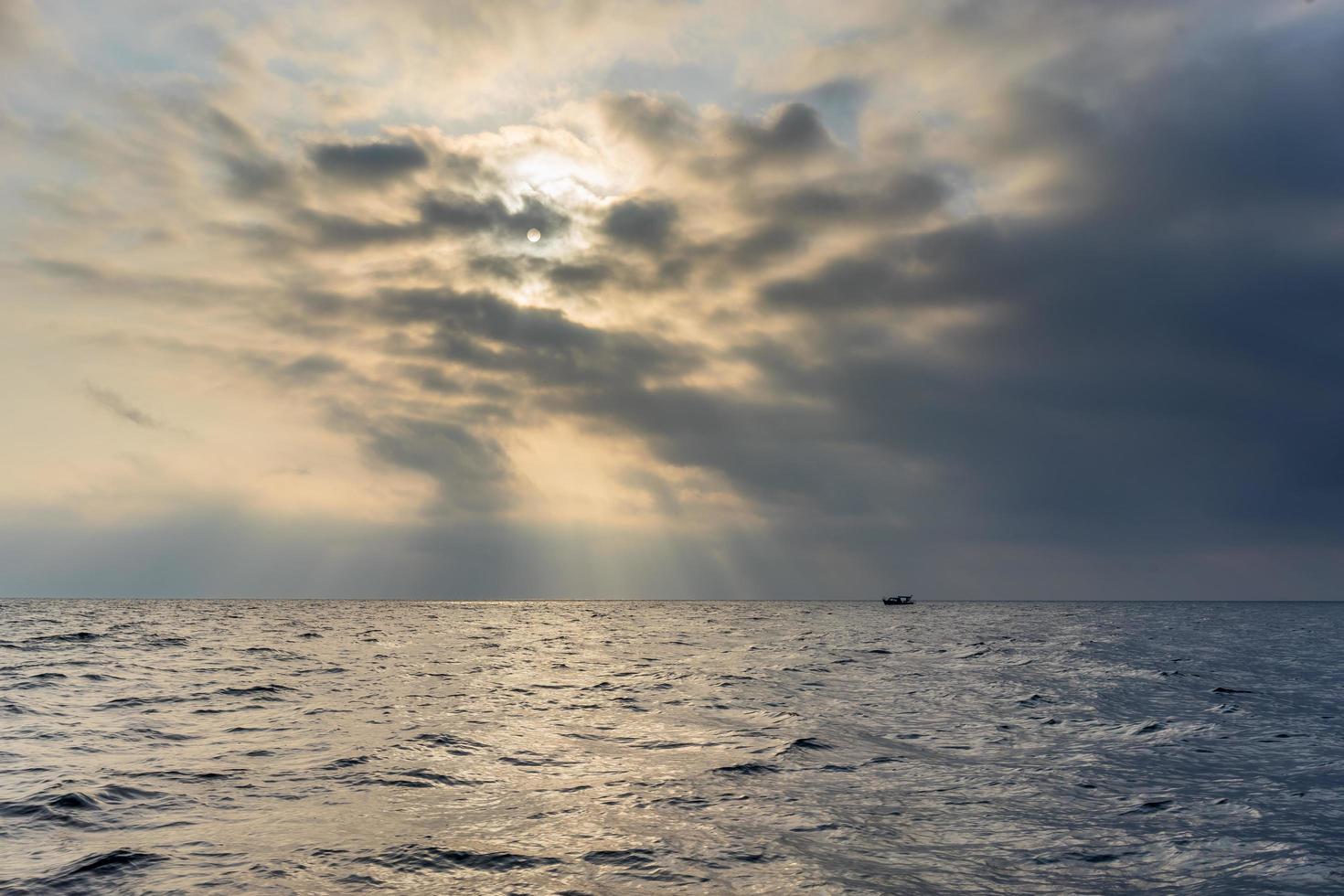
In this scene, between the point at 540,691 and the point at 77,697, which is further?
the point at 540,691

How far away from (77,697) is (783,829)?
109 ft

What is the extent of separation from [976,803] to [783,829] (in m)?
5.26

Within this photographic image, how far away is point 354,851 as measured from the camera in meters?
14.7

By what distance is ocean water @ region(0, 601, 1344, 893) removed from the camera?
1383 centimetres

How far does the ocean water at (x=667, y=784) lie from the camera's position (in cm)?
1383

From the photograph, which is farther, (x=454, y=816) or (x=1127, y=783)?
(x=1127, y=783)

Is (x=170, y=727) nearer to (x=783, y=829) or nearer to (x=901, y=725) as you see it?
(x=783, y=829)

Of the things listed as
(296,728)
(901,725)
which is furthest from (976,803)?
(296,728)

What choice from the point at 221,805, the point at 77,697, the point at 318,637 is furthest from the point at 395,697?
the point at 318,637

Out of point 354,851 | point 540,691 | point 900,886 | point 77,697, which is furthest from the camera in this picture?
Result: point 540,691

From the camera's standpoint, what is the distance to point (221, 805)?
57.7 ft

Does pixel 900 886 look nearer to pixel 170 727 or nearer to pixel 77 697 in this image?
pixel 170 727

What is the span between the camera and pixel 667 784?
66.4 ft

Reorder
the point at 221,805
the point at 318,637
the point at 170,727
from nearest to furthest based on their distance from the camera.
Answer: the point at 221,805
the point at 170,727
the point at 318,637
